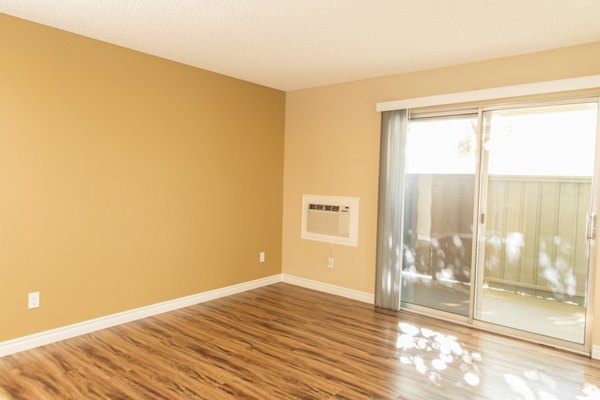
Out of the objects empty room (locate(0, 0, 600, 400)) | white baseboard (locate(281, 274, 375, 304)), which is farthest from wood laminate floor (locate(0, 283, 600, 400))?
white baseboard (locate(281, 274, 375, 304))

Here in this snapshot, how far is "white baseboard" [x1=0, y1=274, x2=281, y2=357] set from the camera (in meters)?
3.00

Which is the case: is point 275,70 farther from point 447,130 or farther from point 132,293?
point 132,293

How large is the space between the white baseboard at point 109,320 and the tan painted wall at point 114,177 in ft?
0.18

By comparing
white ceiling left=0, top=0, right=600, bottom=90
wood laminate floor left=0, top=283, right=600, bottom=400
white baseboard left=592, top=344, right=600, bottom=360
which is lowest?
wood laminate floor left=0, top=283, right=600, bottom=400

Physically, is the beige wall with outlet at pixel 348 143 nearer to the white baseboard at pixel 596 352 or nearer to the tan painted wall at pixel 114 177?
the tan painted wall at pixel 114 177

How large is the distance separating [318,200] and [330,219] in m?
0.29

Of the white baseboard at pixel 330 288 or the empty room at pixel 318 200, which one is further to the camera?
the white baseboard at pixel 330 288

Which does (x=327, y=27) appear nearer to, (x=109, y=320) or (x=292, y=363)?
(x=292, y=363)

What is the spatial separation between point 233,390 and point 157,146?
2344 mm

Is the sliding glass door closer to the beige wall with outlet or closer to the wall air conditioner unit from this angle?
the beige wall with outlet

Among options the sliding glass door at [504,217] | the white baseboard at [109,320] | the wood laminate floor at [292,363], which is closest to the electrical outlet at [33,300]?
the white baseboard at [109,320]

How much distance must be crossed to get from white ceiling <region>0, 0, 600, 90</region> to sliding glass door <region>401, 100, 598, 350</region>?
2.16 ft

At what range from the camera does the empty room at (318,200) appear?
109 inches

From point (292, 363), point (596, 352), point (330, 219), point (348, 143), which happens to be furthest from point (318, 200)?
point (596, 352)
